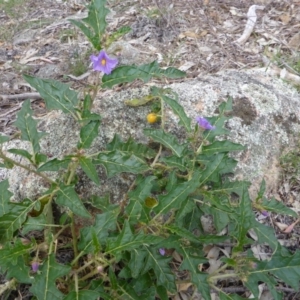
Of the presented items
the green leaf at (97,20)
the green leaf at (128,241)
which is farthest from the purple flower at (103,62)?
the green leaf at (128,241)

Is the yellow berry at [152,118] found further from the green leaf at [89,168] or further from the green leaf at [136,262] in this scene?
the green leaf at [136,262]

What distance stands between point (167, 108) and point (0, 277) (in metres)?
1.24

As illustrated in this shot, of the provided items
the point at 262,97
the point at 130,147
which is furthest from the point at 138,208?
the point at 262,97

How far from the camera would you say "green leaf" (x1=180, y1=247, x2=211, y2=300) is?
171 centimetres

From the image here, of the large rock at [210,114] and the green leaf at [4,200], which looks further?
the large rock at [210,114]

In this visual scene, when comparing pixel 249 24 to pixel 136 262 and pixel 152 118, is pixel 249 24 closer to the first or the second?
pixel 152 118

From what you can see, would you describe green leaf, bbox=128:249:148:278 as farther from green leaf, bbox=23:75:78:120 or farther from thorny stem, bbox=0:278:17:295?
green leaf, bbox=23:75:78:120

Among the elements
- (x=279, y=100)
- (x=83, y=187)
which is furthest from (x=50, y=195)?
(x=279, y=100)

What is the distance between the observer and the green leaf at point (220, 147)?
6.67 feet

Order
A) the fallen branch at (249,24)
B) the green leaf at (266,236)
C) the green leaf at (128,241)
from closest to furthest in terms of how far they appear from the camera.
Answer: the green leaf at (128,241) < the green leaf at (266,236) < the fallen branch at (249,24)

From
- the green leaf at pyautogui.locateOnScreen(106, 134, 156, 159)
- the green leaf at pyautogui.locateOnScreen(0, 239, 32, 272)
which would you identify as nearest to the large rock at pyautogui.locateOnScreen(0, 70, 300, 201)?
the green leaf at pyautogui.locateOnScreen(106, 134, 156, 159)

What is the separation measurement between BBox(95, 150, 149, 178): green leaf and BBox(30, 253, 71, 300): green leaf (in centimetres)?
43

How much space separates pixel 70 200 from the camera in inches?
69.0

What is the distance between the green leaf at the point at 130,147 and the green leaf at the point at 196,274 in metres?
0.54
